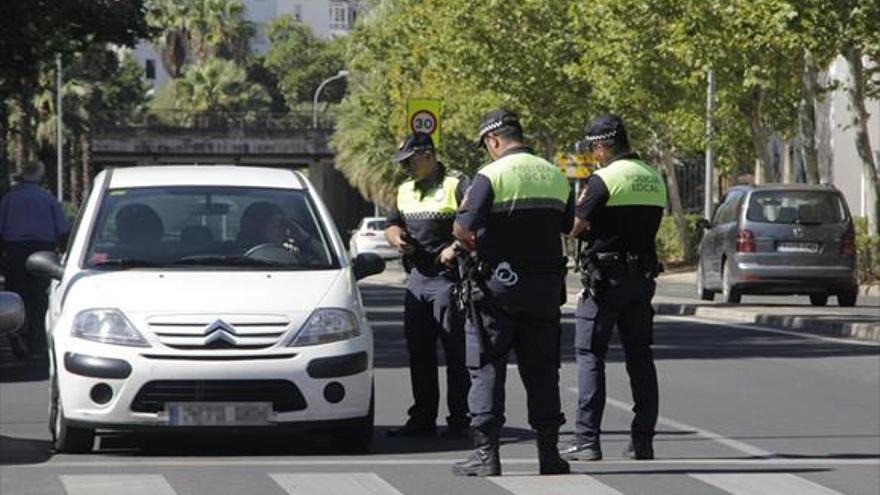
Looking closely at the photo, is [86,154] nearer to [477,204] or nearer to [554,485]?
[477,204]

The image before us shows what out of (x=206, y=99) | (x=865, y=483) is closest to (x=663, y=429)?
(x=865, y=483)

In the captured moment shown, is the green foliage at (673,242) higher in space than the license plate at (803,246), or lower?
lower

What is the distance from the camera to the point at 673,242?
196 ft

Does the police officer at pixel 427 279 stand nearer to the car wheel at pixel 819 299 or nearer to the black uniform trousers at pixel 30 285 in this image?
the black uniform trousers at pixel 30 285

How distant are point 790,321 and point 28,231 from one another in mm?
10843

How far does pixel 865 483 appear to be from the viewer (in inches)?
478

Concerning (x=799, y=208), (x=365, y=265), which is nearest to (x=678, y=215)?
(x=799, y=208)

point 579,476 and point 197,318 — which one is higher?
point 197,318

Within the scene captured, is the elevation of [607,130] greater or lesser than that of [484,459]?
greater

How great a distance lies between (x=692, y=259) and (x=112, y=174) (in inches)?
1749

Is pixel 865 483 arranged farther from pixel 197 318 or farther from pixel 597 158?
pixel 197 318

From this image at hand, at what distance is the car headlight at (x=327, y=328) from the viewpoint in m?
12.8

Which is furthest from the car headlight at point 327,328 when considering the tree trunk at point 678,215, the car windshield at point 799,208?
the tree trunk at point 678,215

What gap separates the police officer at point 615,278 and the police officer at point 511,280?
2.64 feet
